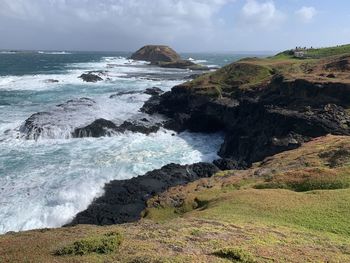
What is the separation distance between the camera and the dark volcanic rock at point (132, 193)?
2805 centimetres

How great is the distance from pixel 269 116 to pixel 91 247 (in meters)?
34.3

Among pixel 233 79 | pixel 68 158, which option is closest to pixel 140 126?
pixel 68 158

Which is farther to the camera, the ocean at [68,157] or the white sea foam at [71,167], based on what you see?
the ocean at [68,157]

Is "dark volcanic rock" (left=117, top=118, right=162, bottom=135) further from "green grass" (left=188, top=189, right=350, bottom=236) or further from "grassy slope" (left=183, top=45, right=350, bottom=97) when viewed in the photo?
"green grass" (left=188, top=189, right=350, bottom=236)

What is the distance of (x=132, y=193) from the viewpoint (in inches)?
1246

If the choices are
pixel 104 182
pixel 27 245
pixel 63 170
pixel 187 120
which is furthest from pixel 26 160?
pixel 27 245

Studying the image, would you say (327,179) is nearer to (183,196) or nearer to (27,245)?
(183,196)

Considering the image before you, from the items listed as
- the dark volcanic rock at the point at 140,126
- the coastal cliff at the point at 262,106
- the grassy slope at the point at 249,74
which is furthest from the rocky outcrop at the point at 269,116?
the dark volcanic rock at the point at 140,126

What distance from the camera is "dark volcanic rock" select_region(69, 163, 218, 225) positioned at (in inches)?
1104

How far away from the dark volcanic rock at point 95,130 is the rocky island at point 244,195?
698cm

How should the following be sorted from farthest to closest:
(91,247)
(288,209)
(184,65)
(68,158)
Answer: (184,65), (68,158), (288,209), (91,247)

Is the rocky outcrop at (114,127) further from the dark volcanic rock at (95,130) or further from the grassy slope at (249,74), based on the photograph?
the grassy slope at (249,74)

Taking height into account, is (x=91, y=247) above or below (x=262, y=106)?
above

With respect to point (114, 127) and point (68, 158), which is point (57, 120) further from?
point (68, 158)
